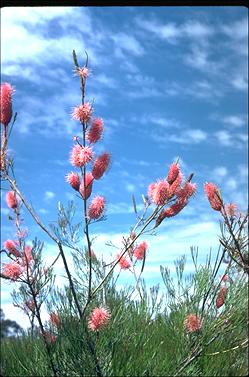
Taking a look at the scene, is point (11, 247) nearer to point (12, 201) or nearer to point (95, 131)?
point (12, 201)

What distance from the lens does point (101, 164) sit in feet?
5.88

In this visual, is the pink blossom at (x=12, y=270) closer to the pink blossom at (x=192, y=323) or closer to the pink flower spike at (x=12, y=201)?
the pink flower spike at (x=12, y=201)

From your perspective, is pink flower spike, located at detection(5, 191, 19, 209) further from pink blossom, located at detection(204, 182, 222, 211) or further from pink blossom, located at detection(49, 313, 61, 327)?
pink blossom, located at detection(204, 182, 222, 211)

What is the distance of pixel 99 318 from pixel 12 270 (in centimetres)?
37

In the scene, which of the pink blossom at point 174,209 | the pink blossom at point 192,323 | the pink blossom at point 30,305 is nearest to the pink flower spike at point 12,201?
the pink blossom at point 30,305

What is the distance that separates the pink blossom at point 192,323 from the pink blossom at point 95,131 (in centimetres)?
91

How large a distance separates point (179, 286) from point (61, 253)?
0.74 meters

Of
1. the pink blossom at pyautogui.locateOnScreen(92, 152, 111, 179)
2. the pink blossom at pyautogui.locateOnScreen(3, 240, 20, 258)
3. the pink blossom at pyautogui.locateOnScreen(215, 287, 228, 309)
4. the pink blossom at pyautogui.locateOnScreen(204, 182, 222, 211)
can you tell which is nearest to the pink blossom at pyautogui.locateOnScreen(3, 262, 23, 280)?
the pink blossom at pyautogui.locateOnScreen(3, 240, 20, 258)

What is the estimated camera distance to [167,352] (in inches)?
89.1

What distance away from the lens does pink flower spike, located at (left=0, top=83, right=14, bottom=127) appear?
1.66m

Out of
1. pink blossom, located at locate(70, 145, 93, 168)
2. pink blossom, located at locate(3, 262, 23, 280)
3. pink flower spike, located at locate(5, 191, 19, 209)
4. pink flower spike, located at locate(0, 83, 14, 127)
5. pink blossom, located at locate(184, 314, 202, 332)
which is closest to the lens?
pink flower spike, located at locate(0, 83, 14, 127)

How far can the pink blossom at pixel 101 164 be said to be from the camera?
179cm

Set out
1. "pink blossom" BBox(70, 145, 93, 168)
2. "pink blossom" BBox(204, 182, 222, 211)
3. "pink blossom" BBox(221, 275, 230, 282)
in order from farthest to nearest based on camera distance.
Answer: "pink blossom" BBox(221, 275, 230, 282)
"pink blossom" BBox(204, 182, 222, 211)
"pink blossom" BBox(70, 145, 93, 168)

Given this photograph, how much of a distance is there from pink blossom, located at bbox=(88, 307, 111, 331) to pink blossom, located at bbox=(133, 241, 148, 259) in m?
0.54
